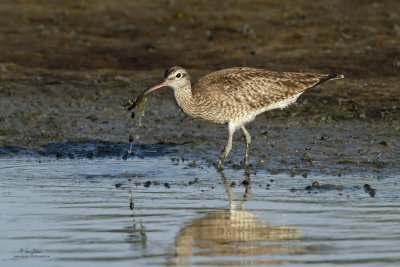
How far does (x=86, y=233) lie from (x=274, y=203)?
2321 millimetres

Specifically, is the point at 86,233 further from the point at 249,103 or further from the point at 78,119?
the point at 78,119

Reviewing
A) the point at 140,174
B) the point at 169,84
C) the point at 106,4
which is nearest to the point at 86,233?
the point at 140,174

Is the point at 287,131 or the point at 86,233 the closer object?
the point at 86,233

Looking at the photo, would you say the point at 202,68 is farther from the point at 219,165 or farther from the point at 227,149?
the point at 219,165

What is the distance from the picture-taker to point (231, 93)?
1502 centimetres

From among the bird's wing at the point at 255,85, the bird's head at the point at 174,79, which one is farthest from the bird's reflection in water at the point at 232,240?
the bird's wing at the point at 255,85

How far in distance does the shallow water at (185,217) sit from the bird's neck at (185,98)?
74 centimetres

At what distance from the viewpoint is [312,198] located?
12148 millimetres

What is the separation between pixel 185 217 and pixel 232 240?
1211 millimetres

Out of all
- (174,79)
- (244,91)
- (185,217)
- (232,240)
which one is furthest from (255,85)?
(232,240)

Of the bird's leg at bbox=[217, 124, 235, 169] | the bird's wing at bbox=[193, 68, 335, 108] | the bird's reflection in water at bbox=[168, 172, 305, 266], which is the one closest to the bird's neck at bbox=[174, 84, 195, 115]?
the bird's wing at bbox=[193, 68, 335, 108]

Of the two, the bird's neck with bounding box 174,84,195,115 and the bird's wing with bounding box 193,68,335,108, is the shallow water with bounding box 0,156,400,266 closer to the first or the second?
the bird's neck with bounding box 174,84,195,115

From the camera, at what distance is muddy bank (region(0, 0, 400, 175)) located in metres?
15.8

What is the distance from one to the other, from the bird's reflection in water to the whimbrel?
137 inches
